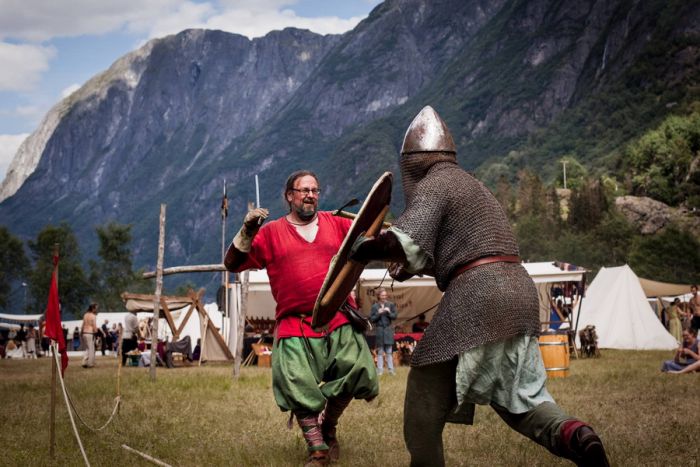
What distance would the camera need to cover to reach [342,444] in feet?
23.6

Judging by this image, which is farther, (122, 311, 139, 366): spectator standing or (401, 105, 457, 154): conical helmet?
(122, 311, 139, 366): spectator standing

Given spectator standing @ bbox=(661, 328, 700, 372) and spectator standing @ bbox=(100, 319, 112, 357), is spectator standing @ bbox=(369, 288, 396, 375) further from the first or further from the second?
spectator standing @ bbox=(100, 319, 112, 357)

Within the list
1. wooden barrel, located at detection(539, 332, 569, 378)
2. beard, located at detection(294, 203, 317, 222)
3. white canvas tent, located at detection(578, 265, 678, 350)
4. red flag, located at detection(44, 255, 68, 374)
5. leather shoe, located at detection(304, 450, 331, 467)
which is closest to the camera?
leather shoe, located at detection(304, 450, 331, 467)

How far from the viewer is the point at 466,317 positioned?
4.46m

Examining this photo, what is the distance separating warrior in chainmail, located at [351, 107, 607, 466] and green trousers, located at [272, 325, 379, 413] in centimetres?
151

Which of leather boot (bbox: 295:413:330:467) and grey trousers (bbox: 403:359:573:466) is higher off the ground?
grey trousers (bbox: 403:359:573:466)

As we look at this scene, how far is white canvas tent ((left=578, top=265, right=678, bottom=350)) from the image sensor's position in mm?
23500

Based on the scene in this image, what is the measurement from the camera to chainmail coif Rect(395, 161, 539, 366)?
14.6 feet

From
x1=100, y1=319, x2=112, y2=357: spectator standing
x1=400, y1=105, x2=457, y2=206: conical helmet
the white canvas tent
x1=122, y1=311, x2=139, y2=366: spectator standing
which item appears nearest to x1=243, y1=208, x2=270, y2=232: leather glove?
x1=400, y1=105, x2=457, y2=206: conical helmet

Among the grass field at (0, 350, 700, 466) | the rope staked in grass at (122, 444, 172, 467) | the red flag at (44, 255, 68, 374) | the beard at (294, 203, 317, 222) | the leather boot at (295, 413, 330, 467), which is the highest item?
the beard at (294, 203, 317, 222)

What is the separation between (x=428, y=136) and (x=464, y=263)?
2.42ft

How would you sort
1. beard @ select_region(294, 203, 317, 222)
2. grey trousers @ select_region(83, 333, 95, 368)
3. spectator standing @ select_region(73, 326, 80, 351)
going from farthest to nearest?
spectator standing @ select_region(73, 326, 80, 351), grey trousers @ select_region(83, 333, 95, 368), beard @ select_region(294, 203, 317, 222)

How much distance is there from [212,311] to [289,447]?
28.8 meters

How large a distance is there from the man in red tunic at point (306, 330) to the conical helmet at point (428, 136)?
4.95 ft
